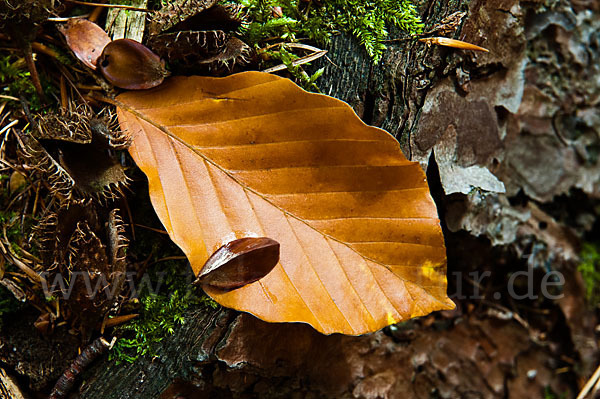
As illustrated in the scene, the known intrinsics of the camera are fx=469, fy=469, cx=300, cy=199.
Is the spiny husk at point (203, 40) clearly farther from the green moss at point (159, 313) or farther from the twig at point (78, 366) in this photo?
the twig at point (78, 366)

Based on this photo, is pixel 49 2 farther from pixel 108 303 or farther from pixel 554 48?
pixel 554 48

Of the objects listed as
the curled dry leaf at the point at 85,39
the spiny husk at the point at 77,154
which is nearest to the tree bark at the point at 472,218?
the spiny husk at the point at 77,154

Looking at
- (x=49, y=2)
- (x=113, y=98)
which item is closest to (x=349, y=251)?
(x=113, y=98)

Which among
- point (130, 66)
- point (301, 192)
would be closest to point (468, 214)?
point (301, 192)

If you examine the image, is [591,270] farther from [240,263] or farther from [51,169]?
[51,169]

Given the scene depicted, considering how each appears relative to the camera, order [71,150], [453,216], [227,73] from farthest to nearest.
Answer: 1. [453,216]
2. [227,73]
3. [71,150]
